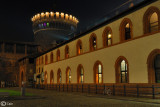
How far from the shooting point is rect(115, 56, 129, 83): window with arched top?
71.6 ft

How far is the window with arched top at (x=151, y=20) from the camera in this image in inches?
734

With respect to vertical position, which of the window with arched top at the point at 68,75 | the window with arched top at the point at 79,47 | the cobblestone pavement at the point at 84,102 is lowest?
the cobblestone pavement at the point at 84,102

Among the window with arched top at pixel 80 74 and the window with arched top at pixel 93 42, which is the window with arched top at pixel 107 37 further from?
the window with arched top at pixel 80 74

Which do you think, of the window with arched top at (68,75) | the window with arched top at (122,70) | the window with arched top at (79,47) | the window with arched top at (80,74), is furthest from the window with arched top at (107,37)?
the window with arched top at (68,75)

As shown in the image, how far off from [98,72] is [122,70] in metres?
5.09

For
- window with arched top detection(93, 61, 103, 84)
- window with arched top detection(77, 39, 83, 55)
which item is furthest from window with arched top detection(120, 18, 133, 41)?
window with arched top detection(77, 39, 83, 55)

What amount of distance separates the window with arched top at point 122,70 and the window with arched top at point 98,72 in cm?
367

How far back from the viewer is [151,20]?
63.4 feet

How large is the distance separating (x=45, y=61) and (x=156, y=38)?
33110 mm

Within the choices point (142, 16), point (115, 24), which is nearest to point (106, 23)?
point (115, 24)

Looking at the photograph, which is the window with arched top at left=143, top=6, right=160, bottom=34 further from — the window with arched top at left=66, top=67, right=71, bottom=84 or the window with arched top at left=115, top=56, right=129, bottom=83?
the window with arched top at left=66, top=67, right=71, bottom=84

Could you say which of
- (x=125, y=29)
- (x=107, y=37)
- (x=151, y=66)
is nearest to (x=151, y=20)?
(x=125, y=29)

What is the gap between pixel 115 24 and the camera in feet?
77.9

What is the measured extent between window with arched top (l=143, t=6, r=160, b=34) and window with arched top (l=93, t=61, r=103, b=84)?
27.9 ft
